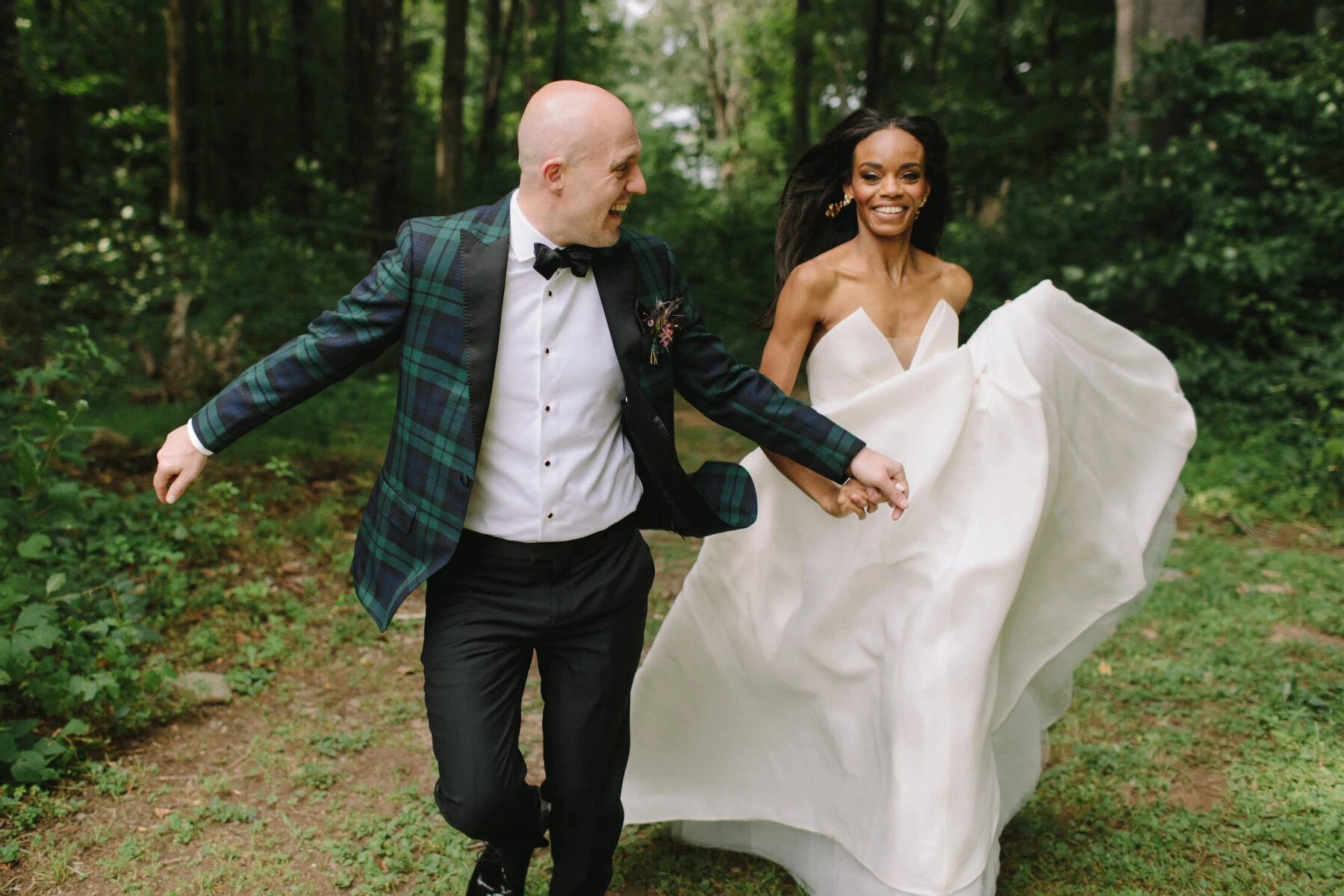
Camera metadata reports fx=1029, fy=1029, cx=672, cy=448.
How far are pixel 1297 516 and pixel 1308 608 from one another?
1.93 m

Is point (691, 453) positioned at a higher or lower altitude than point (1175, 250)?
lower

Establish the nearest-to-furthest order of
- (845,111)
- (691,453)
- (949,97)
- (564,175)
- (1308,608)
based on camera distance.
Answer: (564,175) → (1308,608) → (691,453) → (949,97) → (845,111)

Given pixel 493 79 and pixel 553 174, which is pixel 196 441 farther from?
pixel 493 79

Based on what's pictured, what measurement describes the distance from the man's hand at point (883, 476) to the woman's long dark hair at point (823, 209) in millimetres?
771

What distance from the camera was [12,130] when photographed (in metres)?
6.70

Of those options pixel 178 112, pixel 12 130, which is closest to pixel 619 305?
pixel 12 130

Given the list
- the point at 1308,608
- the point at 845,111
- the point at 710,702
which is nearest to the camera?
the point at 710,702

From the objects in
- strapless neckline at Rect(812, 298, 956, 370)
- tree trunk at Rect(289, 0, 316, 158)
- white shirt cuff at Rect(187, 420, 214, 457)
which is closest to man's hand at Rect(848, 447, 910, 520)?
strapless neckline at Rect(812, 298, 956, 370)

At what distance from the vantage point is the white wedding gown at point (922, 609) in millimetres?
2580

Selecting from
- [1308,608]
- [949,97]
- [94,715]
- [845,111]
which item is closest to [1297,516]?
[1308,608]

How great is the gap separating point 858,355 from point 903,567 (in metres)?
0.67

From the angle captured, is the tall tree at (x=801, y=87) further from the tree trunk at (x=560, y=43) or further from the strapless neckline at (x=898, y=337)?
the strapless neckline at (x=898, y=337)

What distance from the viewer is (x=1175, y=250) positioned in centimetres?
918

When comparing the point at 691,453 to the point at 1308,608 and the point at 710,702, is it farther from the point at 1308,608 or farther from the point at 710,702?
the point at 710,702
